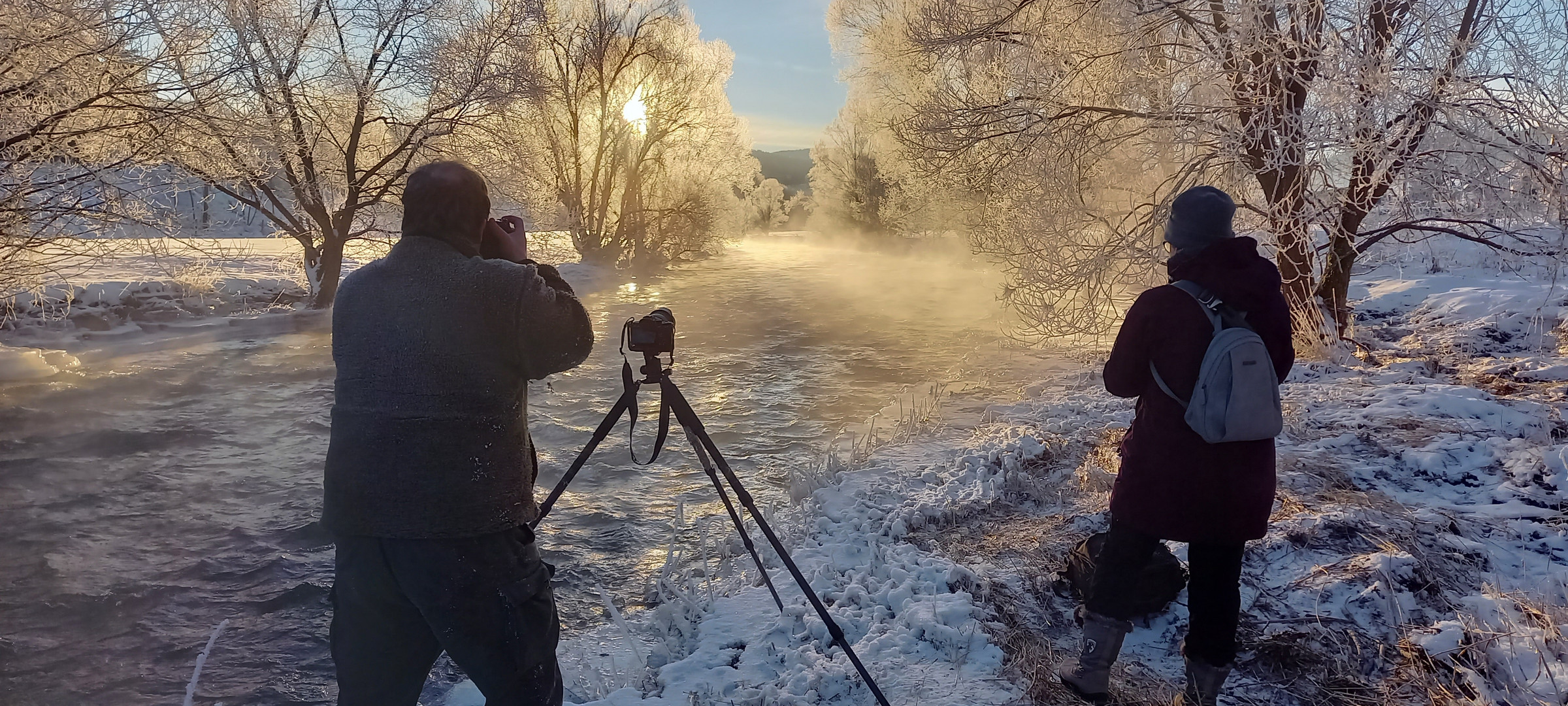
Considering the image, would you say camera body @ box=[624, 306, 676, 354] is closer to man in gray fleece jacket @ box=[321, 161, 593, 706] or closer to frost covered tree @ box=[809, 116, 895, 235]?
man in gray fleece jacket @ box=[321, 161, 593, 706]

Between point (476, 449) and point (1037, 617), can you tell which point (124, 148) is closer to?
point (476, 449)

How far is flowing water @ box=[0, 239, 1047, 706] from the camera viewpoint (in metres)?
3.70

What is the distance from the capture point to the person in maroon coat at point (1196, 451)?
2412 millimetres

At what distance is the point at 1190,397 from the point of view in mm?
2391

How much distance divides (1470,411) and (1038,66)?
514cm

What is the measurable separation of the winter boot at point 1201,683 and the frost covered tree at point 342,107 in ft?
43.0

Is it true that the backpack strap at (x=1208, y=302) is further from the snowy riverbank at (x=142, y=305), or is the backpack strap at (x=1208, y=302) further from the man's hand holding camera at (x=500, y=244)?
the snowy riverbank at (x=142, y=305)

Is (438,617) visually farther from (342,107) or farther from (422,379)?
(342,107)

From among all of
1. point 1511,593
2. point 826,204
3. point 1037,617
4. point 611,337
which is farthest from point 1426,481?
point 826,204

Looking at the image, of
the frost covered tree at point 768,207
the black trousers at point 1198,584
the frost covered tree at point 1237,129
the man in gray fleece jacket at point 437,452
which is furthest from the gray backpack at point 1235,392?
the frost covered tree at point 768,207

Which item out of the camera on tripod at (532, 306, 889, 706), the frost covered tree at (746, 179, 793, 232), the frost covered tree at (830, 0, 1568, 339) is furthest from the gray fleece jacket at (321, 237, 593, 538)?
the frost covered tree at (746, 179, 793, 232)

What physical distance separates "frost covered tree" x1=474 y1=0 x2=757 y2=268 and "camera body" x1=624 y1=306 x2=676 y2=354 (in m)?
17.8

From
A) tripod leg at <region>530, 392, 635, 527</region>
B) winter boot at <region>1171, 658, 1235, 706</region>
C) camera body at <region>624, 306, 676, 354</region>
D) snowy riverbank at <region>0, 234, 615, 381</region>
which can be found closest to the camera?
camera body at <region>624, 306, 676, 354</region>

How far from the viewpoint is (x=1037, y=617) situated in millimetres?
3561
